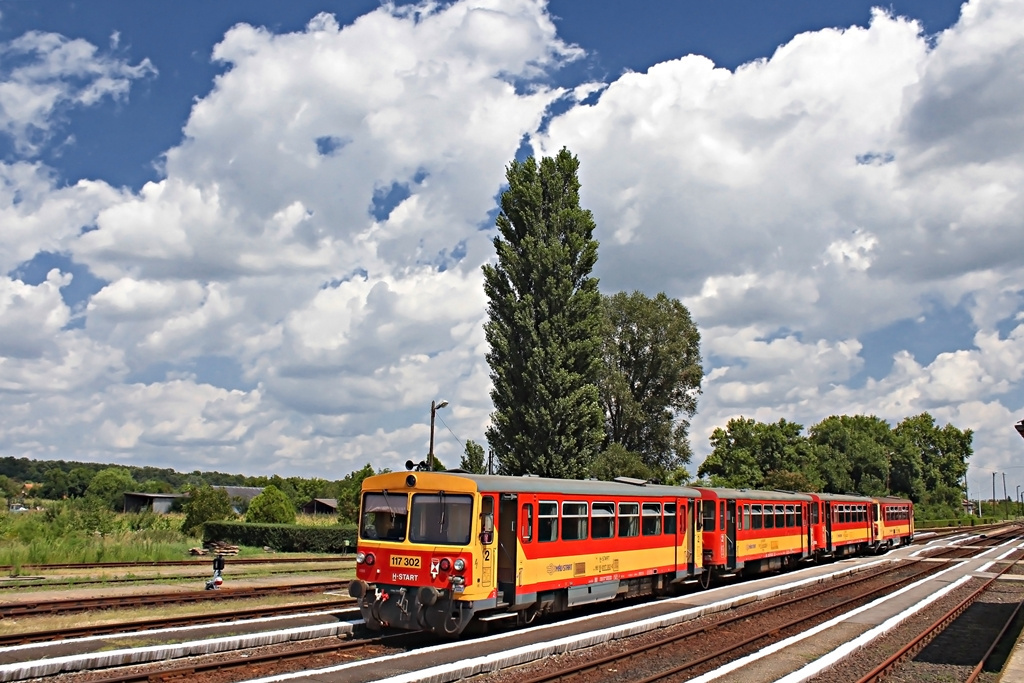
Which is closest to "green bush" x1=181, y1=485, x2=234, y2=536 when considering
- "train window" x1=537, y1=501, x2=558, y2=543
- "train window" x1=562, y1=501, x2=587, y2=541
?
"train window" x1=562, y1=501, x2=587, y2=541

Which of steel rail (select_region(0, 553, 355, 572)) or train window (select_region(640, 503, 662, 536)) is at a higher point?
train window (select_region(640, 503, 662, 536))

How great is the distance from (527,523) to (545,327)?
20971 millimetres

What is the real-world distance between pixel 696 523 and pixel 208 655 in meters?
14.1

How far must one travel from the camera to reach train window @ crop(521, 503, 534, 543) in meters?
15.7

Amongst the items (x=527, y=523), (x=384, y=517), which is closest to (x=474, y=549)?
(x=527, y=523)

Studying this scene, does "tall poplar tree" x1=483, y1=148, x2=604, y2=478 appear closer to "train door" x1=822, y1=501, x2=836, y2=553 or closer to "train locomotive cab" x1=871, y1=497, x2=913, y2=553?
"train door" x1=822, y1=501, x2=836, y2=553

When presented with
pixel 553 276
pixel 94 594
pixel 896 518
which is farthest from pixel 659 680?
pixel 896 518

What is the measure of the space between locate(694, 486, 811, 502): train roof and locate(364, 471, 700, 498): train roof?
4498 millimetres

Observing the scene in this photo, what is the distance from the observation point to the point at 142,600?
1878 cm

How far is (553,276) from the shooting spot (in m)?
37.4

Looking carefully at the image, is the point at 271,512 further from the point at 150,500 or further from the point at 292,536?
the point at 150,500

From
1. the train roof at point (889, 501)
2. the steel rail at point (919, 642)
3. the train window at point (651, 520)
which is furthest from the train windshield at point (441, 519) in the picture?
the train roof at point (889, 501)

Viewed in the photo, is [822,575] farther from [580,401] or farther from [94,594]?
[94,594]

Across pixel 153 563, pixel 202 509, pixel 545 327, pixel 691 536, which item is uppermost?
pixel 545 327
